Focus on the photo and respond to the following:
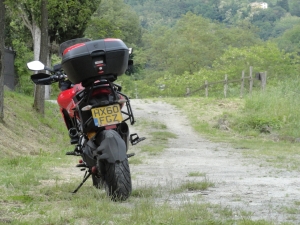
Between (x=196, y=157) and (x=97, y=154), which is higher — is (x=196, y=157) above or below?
below

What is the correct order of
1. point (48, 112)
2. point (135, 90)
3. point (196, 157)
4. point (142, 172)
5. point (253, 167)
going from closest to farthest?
point (142, 172) → point (253, 167) → point (196, 157) → point (48, 112) → point (135, 90)

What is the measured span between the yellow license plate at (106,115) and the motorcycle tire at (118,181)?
14.4 inches

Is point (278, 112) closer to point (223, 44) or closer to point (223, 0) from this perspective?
point (223, 44)

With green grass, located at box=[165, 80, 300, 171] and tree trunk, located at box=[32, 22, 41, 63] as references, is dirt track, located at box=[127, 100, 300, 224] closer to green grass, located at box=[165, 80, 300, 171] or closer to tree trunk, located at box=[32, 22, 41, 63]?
green grass, located at box=[165, 80, 300, 171]

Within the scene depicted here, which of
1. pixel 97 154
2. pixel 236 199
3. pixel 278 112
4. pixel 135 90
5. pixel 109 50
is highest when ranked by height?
pixel 109 50

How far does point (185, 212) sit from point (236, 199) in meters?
1.05

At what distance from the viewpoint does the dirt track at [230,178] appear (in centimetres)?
517

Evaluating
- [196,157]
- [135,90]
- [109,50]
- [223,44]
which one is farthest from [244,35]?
[109,50]

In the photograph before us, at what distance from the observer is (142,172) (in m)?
8.58

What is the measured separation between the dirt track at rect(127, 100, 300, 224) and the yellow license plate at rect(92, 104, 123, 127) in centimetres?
88

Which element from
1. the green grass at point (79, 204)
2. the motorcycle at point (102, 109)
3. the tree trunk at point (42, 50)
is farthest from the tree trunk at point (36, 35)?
Answer: the motorcycle at point (102, 109)

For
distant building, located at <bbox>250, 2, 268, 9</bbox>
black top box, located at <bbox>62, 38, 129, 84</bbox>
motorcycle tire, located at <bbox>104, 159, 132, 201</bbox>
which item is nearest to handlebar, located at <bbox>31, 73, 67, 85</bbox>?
black top box, located at <bbox>62, 38, 129, 84</bbox>

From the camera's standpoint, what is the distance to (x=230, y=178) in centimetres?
767

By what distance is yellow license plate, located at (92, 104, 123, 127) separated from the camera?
19.1ft
